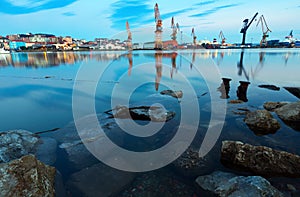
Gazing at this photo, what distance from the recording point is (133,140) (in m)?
6.37

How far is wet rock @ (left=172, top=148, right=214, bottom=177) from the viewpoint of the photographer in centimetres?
454

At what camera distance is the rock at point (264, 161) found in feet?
14.1

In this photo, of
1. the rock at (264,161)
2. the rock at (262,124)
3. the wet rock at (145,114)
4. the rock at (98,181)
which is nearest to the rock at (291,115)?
the rock at (262,124)

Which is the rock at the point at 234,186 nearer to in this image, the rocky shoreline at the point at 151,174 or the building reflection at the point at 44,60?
the rocky shoreline at the point at 151,174

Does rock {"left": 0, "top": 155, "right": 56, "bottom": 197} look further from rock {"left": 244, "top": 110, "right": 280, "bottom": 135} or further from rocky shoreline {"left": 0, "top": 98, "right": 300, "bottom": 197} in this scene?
rock {"left": 244, "top": 110, "right": 280, "bottom": 135}

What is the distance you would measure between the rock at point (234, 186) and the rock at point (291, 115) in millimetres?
5220

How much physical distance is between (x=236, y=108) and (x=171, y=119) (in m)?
4.13

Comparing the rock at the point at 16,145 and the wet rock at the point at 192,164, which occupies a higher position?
the rock at the point at 16,145

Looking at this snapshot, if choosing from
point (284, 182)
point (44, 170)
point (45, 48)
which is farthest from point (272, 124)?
point (45, 48)

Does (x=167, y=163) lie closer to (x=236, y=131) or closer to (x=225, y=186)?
(x=225, y=186)

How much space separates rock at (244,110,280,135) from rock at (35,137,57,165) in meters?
7.45

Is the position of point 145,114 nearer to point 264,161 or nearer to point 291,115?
point 264,161

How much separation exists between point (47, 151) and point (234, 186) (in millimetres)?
5507

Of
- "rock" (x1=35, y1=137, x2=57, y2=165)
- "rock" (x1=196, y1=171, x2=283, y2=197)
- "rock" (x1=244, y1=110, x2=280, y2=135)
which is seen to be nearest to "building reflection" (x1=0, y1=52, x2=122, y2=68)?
"rock" (x1=35, y1=137, x2=57, y2=165)
